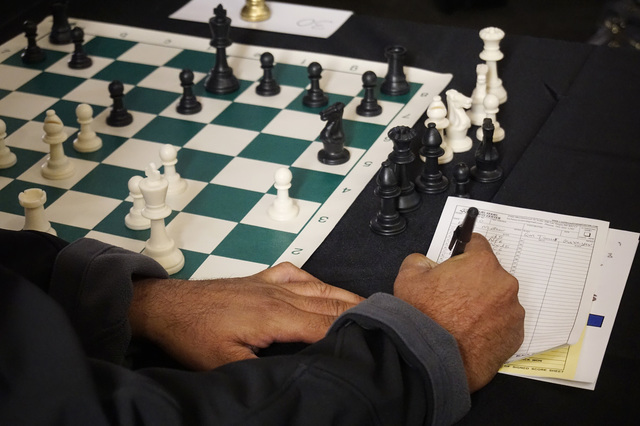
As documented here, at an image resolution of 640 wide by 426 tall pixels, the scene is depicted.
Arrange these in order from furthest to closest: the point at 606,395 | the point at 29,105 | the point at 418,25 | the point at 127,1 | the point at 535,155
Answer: the point at 127,1 → the point at 418,25 → the point at 29,105 → the point at 535,155 → the point at 606,395

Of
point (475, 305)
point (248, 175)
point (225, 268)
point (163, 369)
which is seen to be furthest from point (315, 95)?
point (163, 369)

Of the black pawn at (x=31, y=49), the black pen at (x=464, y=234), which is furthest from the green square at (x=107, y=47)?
the black pen at (x=464, y=234)

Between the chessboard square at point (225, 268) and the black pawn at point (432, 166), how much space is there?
39cm

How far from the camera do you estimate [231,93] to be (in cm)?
209

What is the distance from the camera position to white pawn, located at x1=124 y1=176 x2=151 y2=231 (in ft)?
5.22

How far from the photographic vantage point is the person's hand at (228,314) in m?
1.20

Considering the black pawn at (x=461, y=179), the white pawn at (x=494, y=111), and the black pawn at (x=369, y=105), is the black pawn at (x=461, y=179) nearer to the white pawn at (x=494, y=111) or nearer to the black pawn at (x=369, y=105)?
the white pawn at (x=494, y=111)

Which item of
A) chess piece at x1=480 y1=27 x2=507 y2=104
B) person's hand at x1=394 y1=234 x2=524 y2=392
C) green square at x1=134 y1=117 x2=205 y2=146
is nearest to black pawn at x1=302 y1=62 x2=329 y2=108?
green square at x1=134 y1=117 x2=205 y2=146

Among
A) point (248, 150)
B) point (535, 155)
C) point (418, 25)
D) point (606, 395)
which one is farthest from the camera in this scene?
point (418, 25)

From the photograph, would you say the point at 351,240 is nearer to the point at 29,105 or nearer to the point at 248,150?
the point at 248,150

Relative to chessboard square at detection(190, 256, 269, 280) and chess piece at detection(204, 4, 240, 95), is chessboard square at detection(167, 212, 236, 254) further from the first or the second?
chess piece at detection(204, 4, 240, 95)

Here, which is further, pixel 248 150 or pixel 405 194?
pixel 248 150

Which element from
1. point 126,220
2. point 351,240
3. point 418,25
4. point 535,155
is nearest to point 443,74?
point 418,25

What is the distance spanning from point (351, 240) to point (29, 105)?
97 cm
